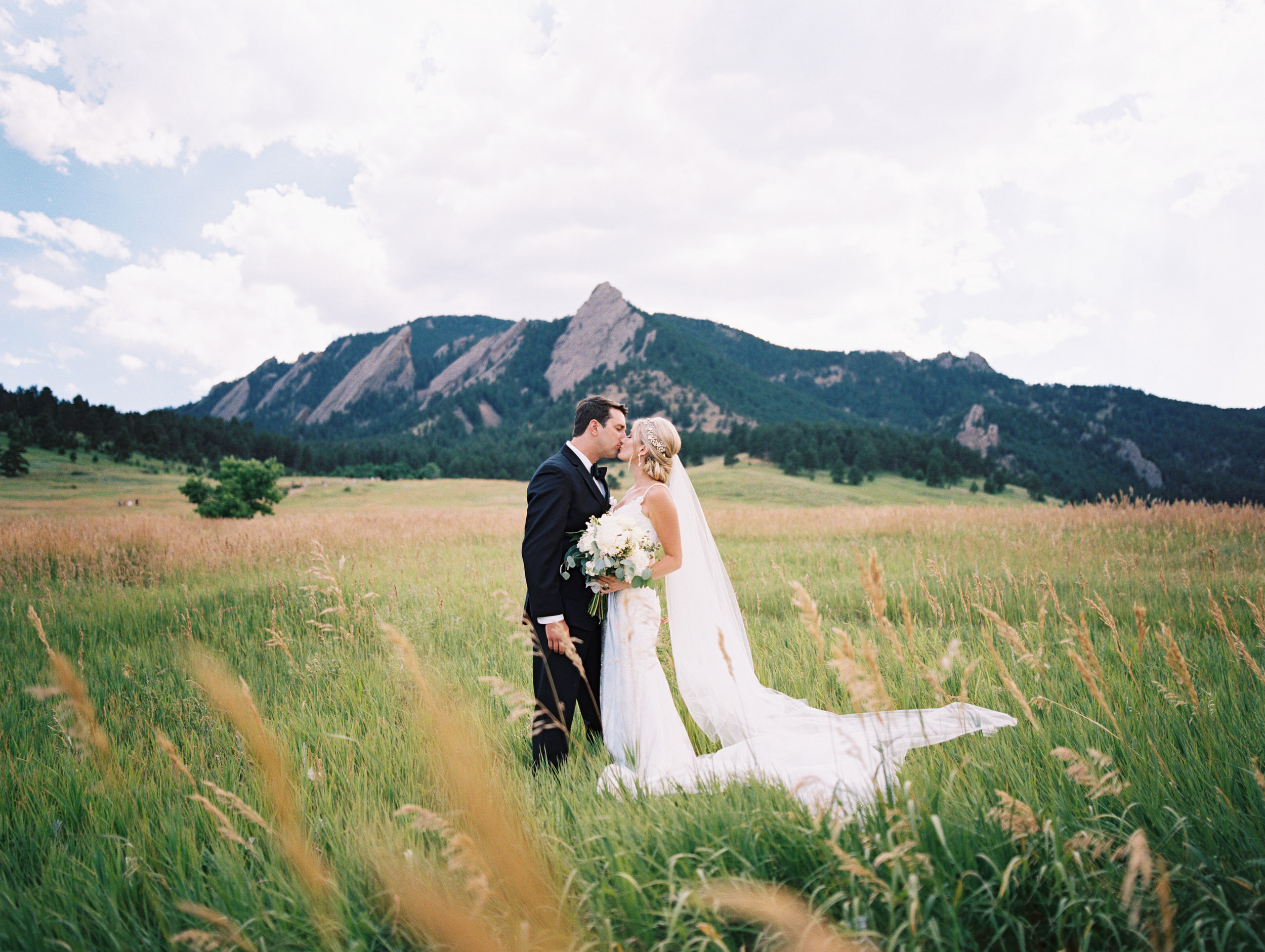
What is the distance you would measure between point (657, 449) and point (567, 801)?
98.2 inches

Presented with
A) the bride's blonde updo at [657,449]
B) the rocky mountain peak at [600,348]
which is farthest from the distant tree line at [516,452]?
the bride's blonde updo at [657,449]

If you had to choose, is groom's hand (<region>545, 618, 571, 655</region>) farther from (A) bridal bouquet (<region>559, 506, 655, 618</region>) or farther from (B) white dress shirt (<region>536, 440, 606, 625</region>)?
(B) white dress shirt (<region>536, 440, 606, 625</region>)

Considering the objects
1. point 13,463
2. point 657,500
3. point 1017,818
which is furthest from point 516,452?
point 1017,818

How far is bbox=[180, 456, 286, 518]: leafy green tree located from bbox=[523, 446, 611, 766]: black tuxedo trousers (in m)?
32.4

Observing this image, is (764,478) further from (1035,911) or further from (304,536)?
(1035,911)

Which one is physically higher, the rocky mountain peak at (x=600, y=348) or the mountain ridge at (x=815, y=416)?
the rocky mountain peak at (x=600, y=348)

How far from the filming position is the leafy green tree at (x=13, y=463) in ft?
140

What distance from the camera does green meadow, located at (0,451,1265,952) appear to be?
1.77m

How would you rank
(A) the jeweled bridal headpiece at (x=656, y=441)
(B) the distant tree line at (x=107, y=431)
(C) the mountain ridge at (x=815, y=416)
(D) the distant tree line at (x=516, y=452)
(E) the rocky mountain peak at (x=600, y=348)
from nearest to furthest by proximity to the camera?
(A) the jeweled bridal headpiece at (x=656, y=441), (B) the distant tree line at (x=107, y=431), (D) the distant tree line at (x=516, y=452), (C) the mountain ridge at (x=815, y=416), (E) the rocky mountain peak at (x=600, y=348)

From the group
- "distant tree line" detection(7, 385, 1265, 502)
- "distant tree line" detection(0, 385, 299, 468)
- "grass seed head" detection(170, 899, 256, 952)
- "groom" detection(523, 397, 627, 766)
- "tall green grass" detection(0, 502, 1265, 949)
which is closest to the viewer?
"grass seed head" detection(170, 899, 256, 952)

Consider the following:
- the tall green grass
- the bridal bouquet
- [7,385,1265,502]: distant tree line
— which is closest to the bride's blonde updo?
the bridal bouquet

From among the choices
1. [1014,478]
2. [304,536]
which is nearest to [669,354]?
[1014,478]

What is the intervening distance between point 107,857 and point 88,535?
535 inches

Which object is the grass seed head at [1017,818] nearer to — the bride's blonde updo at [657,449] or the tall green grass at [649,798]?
the tall green grass at [649,798]
